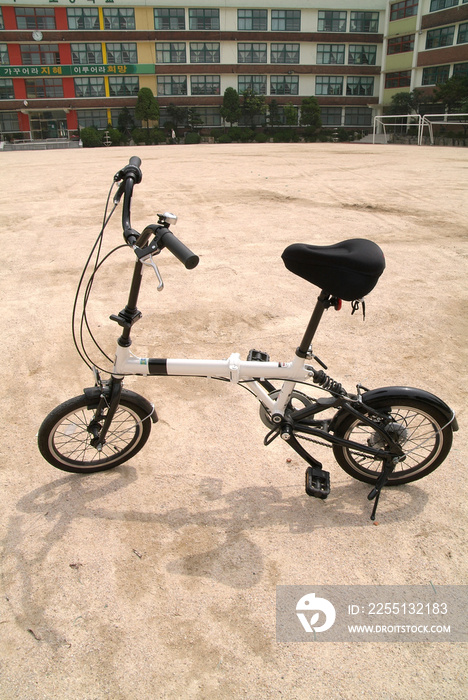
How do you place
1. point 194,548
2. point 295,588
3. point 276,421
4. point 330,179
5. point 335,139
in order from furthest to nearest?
point 335,139 < point 330,179 < point 276,421 < point 194,548 < point 295,588

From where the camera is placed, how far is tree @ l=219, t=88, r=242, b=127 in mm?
53750

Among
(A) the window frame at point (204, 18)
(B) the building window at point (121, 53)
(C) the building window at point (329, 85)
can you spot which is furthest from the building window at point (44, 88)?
(C) the building window at point (329, 85)

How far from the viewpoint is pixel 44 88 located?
5488cm

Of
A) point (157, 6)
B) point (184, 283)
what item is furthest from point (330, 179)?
point (157, 6)

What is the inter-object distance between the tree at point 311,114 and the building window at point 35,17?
1092 inches

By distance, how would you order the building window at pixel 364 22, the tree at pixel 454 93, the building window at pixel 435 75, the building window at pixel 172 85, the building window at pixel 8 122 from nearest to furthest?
1. the tree at pixel 454 93
2. the building window at pixel 435 75
3. the building window at pixel 8 122
4. the building window at pixel 172 85
5. the building window at pixel 364 22

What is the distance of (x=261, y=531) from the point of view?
9.87ft

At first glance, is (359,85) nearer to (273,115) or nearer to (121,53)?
(273,115)

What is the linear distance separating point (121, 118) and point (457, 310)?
55763mm

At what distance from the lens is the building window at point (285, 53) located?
56594 mm

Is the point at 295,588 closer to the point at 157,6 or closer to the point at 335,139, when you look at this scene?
the point at 335,139

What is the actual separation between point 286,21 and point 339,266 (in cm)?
6440

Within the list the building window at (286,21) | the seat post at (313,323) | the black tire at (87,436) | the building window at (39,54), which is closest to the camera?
the seat post at (313,323)

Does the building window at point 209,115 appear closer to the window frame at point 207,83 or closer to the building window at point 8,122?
the window frame at point 207,83
